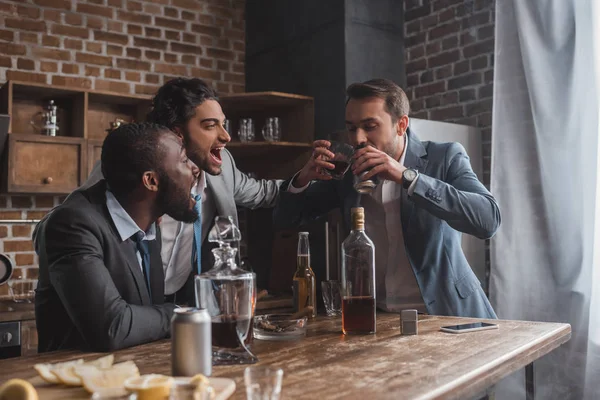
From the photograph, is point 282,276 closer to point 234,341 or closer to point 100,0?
point 100,0

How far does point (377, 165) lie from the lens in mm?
2021

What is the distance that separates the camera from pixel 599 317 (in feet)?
9.11

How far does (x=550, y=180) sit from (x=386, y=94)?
3.94 ft

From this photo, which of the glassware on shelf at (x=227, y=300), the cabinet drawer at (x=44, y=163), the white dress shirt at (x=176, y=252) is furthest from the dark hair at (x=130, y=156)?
the cabinet drawer at (x=44, y=163)

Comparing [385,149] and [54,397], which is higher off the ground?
[385,149]

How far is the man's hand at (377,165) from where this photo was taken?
2.01 meters

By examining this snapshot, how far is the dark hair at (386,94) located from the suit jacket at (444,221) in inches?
5.0

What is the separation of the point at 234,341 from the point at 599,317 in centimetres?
214

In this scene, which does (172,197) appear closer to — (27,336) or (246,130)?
(27,336)

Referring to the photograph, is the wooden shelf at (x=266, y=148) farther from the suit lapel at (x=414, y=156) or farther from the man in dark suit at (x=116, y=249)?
the man in dark suit at (x=116, y=249)

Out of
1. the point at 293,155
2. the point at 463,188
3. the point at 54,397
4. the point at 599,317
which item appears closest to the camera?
the point at 54,397

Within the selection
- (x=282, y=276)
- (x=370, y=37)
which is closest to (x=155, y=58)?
(x=370, y=37)

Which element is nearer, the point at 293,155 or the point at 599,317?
the point at 599,317

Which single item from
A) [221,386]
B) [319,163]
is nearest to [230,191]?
[319,163]
